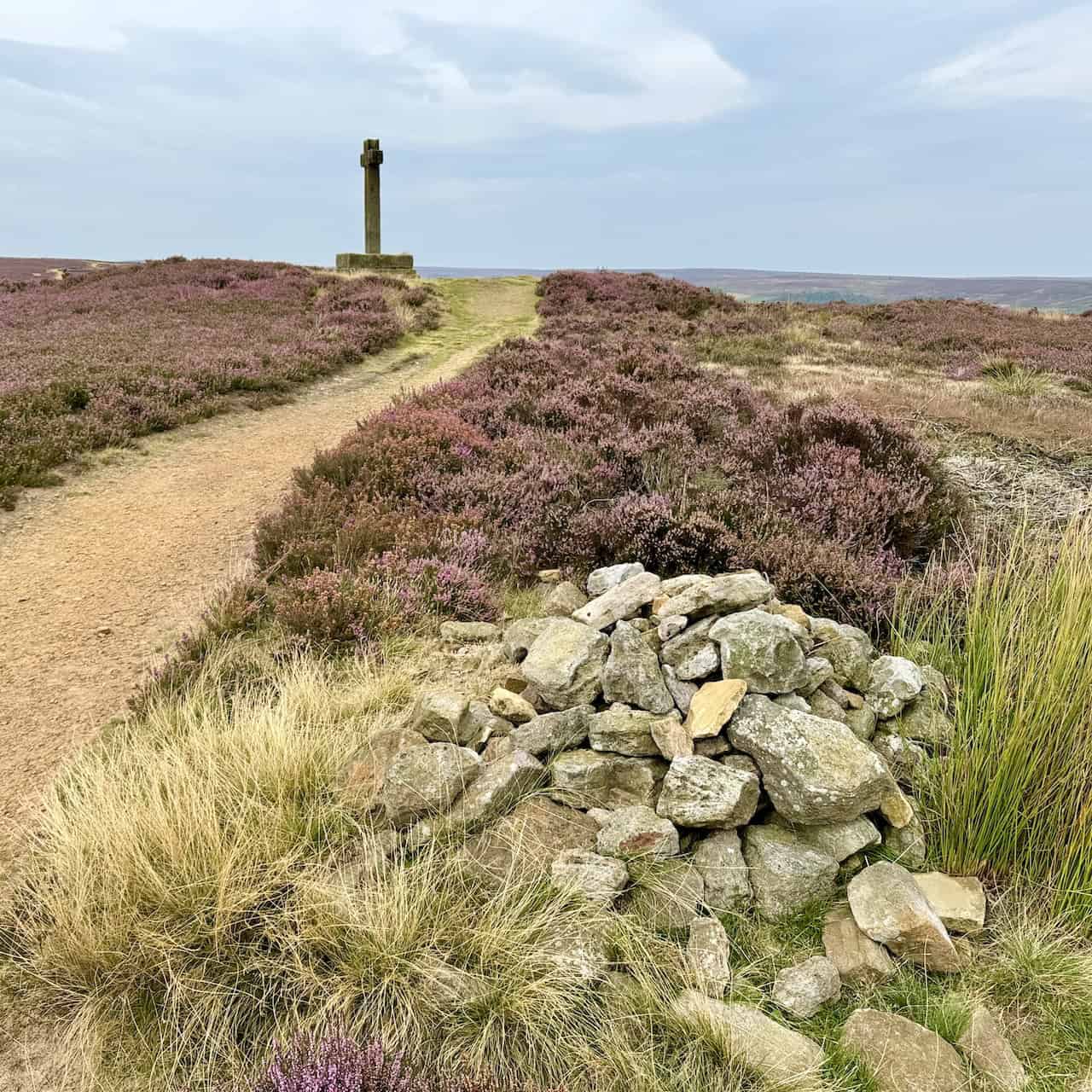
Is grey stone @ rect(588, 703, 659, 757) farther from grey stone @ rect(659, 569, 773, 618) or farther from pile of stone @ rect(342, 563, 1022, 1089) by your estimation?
grey stone @ rect(659, 569, 773, 618)

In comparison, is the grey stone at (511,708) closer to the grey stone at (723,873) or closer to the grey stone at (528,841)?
the grey stone at (528,841)

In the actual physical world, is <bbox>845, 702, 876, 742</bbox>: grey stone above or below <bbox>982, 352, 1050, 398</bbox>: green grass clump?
below

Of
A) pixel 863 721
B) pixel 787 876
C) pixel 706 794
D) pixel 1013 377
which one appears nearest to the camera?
pixel 787 876

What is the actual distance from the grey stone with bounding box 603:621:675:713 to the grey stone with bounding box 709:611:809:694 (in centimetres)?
32

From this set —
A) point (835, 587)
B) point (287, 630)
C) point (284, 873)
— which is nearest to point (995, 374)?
point (835, 587)

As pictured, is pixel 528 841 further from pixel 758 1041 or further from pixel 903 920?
pixel 903 920

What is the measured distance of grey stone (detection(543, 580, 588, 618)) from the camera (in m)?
4.48

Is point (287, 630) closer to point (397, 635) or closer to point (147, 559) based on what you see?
point (397, 635)

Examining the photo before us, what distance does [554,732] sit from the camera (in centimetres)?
330

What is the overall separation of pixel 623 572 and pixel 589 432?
10.9 feet

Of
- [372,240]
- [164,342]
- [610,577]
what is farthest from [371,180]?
[610,577]

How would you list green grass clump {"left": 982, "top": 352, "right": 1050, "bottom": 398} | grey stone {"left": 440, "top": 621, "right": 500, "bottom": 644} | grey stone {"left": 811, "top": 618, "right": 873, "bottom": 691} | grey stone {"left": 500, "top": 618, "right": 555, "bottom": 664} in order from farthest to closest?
1. green grass clump {"left": 982, "top": 352, "right": 1050, "bottom": 398}
2. grey stone {"left": 440, "top": 621, "right": 500, "bottom": 644}
3. grey stone {"left": 500, "top": 618, "right": 555, "bottom": 664}
4. grey stone {"left": 811, "top": 618, "right": 873, "bottom": 691}

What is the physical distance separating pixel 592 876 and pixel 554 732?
73 cm

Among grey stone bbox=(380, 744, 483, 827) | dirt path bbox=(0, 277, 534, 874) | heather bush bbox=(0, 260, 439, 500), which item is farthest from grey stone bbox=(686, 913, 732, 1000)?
heather bush bbox=(0, 260, 439, 500)
